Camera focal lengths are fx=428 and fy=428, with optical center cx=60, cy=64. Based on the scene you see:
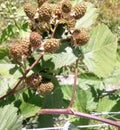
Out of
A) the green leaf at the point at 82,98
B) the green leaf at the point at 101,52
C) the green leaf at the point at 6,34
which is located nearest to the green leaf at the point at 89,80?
the green leaf at the point at 82,98

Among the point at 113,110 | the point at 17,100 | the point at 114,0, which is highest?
the point at 17,100

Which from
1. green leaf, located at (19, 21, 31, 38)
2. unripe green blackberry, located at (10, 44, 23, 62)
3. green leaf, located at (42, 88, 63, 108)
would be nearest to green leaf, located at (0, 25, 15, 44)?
green leaf, located at (19, 21, 31, 38)

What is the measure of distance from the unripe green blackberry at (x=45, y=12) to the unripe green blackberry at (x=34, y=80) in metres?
0.12

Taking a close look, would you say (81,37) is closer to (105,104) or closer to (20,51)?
(20,51)

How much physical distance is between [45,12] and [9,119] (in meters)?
0.22

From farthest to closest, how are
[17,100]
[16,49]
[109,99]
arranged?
[109,99] < [17,100] < [16,49]

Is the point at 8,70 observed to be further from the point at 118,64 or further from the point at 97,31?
the point at 118,64

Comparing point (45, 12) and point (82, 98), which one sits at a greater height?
point (45, 12)

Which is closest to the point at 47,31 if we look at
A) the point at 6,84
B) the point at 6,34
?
the point at 6,84

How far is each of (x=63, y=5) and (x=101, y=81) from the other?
1.06ft

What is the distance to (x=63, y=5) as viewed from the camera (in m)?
0.89

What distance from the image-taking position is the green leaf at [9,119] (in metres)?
0.83

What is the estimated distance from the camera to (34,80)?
0.87 metres

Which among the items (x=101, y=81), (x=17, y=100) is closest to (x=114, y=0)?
(x=101, y=81)
